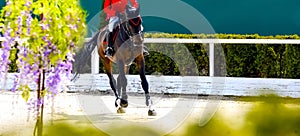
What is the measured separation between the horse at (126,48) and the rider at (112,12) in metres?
0.07

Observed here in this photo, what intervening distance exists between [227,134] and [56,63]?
10.7 feet

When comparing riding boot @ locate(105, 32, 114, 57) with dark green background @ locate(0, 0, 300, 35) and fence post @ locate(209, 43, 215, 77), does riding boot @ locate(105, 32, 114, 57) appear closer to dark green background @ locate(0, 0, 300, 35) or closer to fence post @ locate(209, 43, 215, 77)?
fence post @ locate(209, 43, 215, 77)

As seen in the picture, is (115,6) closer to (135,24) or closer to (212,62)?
(135,24)

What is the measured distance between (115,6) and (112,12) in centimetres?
20

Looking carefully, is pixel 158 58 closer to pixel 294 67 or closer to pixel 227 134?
pixel 294 67

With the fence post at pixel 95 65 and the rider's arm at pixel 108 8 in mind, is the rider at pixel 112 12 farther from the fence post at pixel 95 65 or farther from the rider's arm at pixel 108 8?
the fence post at pixel 95 65

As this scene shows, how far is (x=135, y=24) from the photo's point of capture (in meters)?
8.45

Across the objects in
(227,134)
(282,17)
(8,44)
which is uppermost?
(282,17)

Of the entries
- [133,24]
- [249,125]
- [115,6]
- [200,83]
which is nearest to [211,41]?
[200,83]

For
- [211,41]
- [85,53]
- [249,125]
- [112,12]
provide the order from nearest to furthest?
[249,125]
[112,12]
[85,53]
[211,41]

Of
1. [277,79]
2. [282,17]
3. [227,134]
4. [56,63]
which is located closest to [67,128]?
[227,134]

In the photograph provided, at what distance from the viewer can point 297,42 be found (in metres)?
12.1

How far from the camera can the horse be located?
27.9 feet

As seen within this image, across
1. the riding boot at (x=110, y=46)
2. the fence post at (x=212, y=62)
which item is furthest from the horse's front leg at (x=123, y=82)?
the fence post at (x=212, y=62)
